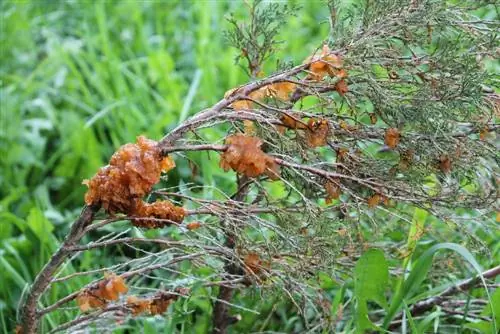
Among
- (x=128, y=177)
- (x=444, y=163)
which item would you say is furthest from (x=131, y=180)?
(x=444, y=163)

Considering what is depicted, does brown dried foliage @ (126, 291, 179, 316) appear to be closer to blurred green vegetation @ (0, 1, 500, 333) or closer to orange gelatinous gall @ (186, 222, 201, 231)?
orange gelatinous gall @ (186, 222, 201, 231)

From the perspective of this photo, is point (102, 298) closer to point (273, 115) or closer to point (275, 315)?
point (273, 115)

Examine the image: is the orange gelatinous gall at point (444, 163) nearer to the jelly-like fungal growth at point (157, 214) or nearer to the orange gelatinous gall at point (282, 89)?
the orange gelatinous gall at point (282, 89)

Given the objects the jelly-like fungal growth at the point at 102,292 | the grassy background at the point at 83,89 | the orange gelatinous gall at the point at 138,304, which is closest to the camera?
the jelly-like fungal growth at the point at 102,292

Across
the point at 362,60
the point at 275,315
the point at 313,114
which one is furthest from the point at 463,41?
the point at 275,315

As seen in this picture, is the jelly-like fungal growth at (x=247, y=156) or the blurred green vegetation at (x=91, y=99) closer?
the jelly-like fungal growth at (x=247, y=156)

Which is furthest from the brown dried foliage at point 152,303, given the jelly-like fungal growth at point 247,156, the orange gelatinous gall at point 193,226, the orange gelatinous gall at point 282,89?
the orange gelatinous gall at point 282,89
